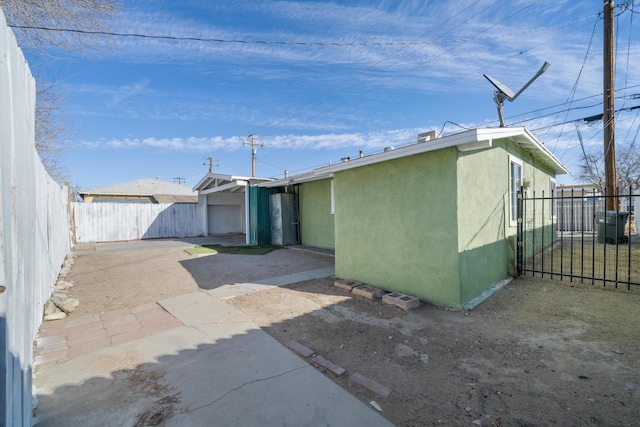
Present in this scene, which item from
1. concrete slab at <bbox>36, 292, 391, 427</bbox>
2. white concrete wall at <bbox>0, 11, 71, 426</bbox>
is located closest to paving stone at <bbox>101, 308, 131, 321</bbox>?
concrete slab at <bbox>36, 292, 391, 427</bbox>

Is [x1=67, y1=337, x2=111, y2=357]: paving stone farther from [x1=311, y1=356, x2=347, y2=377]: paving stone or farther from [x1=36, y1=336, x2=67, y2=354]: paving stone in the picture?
[x1=311, y1=356, x2=347, y2=377]: paving stone

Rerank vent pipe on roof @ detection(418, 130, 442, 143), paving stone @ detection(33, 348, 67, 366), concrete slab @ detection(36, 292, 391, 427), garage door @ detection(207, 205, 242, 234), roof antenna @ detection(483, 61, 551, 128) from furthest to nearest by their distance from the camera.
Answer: garage door @ detection(207, 205, 242, 234), roof antenna @ detection(483, 61, 551, 128), vent pipe on roof @ detection(418, 130, 442, 143), paving stone @ detection(33, 348, 67, 366), concrete slab @ detection(36, 292, 391, 427)

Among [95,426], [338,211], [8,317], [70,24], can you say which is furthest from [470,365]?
[70,24]

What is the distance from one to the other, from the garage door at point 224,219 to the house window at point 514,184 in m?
16.3

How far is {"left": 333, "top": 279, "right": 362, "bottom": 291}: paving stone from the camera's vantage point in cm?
576

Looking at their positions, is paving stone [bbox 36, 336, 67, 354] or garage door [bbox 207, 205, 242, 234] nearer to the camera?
paving stone [bbox 36, 336, 67, 354]

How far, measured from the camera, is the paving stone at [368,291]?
5.23m

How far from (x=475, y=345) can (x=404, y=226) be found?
2239 mm

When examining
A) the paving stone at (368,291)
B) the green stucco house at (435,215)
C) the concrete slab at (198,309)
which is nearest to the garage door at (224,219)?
the green stucco house at (435,215)

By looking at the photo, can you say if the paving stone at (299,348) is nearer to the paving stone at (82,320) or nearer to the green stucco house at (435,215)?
the green stucco house at (435,215)

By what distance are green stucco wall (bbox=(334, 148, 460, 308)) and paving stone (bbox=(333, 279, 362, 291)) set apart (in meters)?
0.20

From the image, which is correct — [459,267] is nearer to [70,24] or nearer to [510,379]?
[510,379]

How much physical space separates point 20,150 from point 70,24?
442cm

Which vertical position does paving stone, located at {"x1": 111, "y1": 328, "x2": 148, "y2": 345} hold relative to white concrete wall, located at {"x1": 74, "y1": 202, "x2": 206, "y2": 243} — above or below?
below
